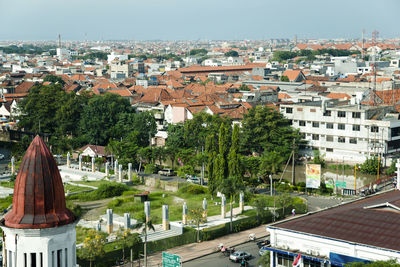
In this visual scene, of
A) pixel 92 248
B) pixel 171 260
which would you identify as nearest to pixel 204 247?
pixel 92 248

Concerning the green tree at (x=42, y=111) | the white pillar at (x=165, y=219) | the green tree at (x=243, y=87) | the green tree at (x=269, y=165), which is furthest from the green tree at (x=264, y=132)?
the green tree at (x=243, y=87)

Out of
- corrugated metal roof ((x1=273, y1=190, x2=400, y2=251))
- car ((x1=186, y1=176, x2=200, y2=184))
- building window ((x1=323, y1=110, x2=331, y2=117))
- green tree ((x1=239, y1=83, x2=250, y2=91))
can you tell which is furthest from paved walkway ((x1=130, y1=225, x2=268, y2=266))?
green tree ((x1=239, y1=83, x2=250, y2=91))

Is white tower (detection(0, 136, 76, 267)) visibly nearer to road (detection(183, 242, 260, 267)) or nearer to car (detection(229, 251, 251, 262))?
road (detection(183, 242, 260, 267))

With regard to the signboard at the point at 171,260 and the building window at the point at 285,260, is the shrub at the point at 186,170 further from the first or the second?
the signboard at the point at 171,260

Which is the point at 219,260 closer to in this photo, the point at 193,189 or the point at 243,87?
the point at 193,189

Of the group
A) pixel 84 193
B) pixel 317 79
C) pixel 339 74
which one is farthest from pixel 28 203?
pixel 339 74

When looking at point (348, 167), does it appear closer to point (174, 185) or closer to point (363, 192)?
point (363, 192)
